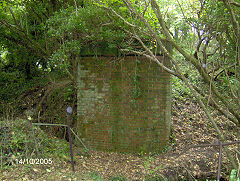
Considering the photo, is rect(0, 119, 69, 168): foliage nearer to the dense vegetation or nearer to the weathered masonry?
the weathered masonry

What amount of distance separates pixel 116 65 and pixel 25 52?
187 inches

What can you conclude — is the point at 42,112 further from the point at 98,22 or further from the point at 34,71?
the point at 98,22

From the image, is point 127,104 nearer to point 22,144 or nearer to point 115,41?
point 115,41

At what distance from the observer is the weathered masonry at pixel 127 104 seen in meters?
7.00

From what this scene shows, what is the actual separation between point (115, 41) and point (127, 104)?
203 cm

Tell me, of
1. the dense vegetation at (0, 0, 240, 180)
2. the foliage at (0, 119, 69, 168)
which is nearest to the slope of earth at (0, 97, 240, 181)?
the foliage at (0, 119, 69, 168)

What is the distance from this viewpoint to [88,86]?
7273mm

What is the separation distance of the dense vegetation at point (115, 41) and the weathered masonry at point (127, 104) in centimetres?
57

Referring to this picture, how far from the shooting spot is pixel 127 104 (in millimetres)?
7055

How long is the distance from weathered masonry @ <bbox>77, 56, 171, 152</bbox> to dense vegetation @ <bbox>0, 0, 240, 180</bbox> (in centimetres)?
57

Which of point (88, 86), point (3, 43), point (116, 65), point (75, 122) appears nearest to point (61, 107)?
point (75, 122)

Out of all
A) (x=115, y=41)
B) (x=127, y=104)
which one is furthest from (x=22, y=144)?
(x=115, y=41)

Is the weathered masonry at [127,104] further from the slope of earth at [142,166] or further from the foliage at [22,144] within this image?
the foliage at [22,144]

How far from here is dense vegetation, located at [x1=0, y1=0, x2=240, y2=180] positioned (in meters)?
5.04
